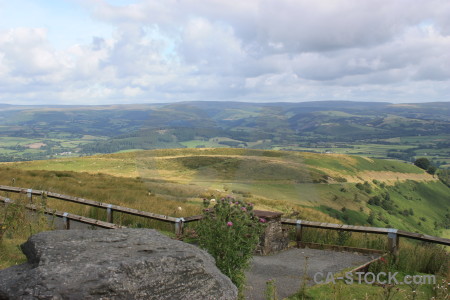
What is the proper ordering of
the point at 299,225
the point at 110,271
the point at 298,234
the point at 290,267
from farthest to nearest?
the point at 298,234
the point at 299,225
the point at 290,267
the point at 110,271

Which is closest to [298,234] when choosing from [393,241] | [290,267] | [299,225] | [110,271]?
[299,225]

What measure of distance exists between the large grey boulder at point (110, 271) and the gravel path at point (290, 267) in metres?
2.90

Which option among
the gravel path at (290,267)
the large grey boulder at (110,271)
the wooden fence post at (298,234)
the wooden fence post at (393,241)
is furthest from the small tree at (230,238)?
the wooden fence post at (298,234)

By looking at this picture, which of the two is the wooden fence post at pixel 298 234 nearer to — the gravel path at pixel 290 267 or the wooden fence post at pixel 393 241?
the gravel path at pixel 290 267

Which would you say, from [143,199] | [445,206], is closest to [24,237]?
[143,199]

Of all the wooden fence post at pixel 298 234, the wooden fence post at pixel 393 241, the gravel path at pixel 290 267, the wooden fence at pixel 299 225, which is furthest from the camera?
the wooden fence post at pixel 298 234

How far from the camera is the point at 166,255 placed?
A: 15.5 ft

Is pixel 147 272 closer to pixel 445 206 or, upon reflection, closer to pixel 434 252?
pixel 434 252

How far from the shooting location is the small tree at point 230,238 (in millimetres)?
7021

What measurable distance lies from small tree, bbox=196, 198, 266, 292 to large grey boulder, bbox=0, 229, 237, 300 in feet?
5.40

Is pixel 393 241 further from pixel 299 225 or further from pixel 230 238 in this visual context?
pixel 230 238

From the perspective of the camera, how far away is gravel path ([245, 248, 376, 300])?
8.09 m

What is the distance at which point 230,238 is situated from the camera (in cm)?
706

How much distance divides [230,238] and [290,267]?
10.7ft
